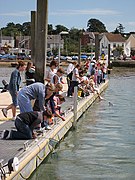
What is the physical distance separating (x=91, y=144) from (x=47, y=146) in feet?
7.94

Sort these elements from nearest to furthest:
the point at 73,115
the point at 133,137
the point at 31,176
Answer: the point at 31,176 < the point at 133,137 < the point at 73,115

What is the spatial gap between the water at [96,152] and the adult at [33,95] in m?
1.28

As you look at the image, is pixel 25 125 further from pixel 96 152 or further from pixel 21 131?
pixel 96 152

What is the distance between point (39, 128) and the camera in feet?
37.6

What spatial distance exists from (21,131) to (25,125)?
0.91 feet

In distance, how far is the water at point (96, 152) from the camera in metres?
9.96

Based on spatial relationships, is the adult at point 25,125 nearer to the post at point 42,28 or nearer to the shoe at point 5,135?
the shoe at point 5,135

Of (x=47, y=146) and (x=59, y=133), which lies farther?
(x=59, y=133)

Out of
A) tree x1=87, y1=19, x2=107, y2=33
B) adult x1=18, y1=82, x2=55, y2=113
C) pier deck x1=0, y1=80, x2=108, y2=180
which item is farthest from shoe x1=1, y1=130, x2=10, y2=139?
tree x1=87, y1=19, x2=107, y2=33

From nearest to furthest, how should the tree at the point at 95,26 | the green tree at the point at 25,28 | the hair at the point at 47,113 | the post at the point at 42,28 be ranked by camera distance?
the hair at the point at 47,113
the post at the point at 42,28
the green tree at the point at 25,28
the tree at the point at 95,26

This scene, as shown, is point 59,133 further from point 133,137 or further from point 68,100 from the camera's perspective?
point 68,100

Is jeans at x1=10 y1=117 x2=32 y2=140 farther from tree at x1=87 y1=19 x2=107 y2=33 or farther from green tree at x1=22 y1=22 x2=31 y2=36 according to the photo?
tree at x1=87 y1=19 x2=107 y2=33

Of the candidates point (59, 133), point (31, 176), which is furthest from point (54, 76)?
point (31, 176)

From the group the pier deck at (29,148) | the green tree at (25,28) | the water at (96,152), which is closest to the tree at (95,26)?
the green tree at (25,28)
